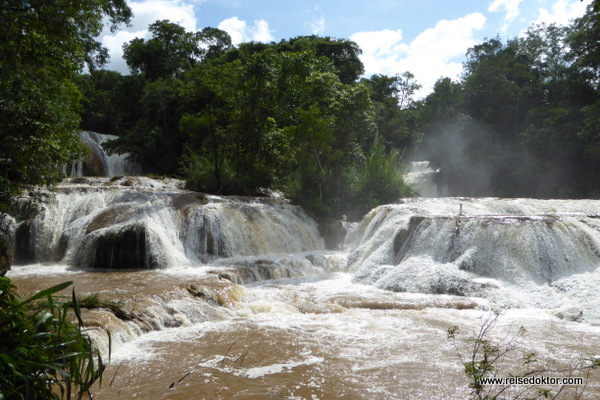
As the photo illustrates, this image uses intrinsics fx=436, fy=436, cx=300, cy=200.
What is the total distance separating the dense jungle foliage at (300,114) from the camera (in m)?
8.93

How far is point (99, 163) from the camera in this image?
2289 cm

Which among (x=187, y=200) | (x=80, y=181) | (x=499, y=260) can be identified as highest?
(x=80, y=181)

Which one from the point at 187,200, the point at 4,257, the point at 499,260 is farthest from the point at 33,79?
the point at 499,260

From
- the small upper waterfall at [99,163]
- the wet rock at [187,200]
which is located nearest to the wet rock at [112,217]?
the wet rock at [187,200]

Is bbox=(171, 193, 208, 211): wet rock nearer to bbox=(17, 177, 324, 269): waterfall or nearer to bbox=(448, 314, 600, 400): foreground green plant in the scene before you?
bbox=(17, 177, 324, 269): waterfall

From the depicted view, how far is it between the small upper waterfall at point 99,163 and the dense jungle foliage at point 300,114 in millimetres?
A: 796

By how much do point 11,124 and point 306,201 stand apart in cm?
951

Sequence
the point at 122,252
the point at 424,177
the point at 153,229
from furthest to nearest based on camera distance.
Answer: the point at 424,177 → the point at 153,229 → the point at 122,252

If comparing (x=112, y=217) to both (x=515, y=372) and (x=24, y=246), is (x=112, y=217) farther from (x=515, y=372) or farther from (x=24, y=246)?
(x=515, y=372)

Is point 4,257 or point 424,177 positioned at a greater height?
point 424,177

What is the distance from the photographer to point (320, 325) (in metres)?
6.43

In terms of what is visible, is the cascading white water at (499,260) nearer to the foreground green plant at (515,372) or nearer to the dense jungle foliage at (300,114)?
the foreground green plant at (515,372)

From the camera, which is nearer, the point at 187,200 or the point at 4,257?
the point at 4,257

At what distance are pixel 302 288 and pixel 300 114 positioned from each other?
7.63 m
